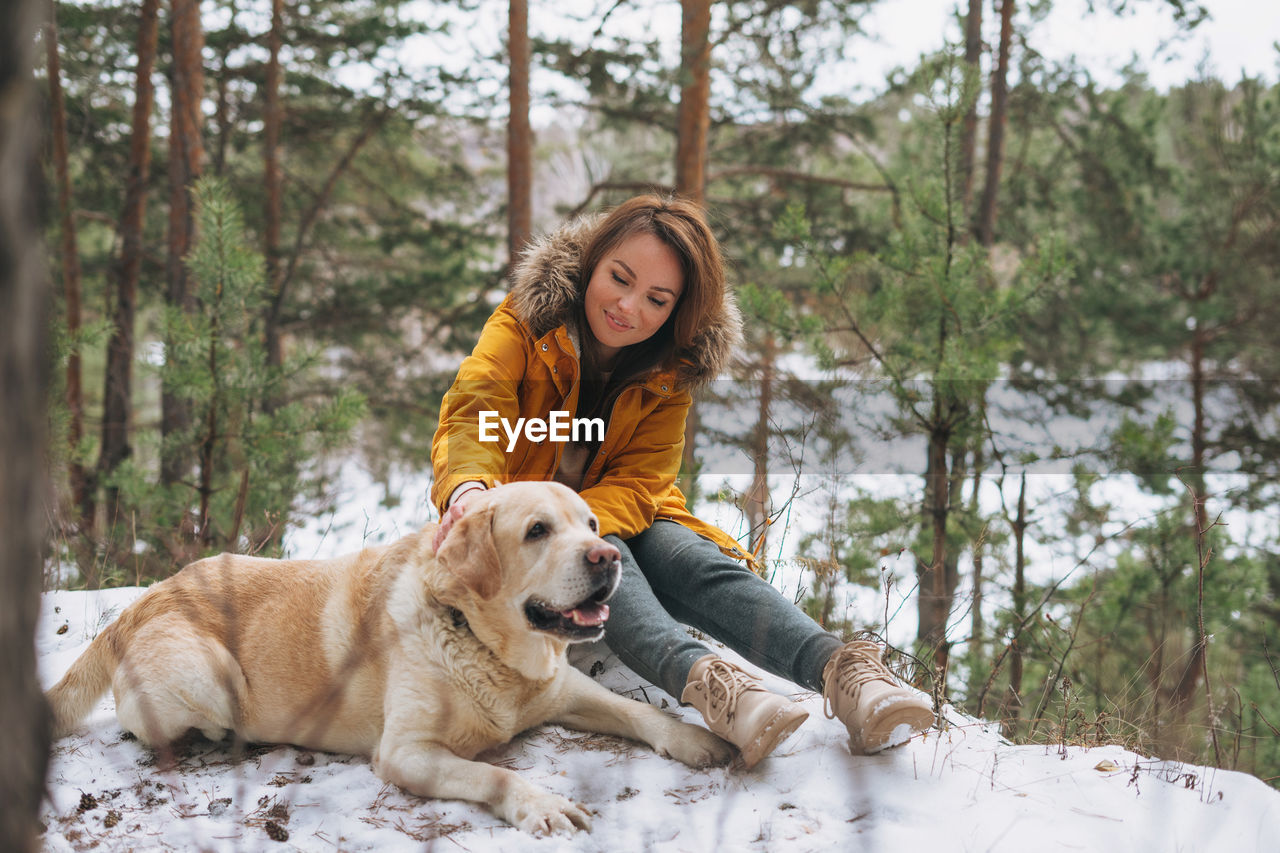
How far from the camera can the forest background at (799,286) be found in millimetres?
5039

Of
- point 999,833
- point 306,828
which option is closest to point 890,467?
point 999,833

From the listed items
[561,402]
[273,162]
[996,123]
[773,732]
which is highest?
[996,123]

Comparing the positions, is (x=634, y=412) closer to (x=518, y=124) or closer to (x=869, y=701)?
(x=869, y=701)

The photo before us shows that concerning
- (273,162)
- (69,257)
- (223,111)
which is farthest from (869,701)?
(223,111)

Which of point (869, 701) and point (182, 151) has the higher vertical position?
point (182, 151)

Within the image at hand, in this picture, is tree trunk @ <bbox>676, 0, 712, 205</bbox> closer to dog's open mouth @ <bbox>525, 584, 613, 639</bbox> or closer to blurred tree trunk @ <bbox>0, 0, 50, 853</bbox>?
dog's open mouth @ <bbox>525, 584, 613, 639</bbox>

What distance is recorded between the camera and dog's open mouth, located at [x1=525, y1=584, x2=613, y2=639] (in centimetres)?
237

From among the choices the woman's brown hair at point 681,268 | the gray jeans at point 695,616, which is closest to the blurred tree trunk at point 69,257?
the woman's brown hair at point 681,268

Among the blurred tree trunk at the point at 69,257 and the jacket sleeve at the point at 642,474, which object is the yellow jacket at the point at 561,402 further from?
the blurred tree trunk at the point at 69,257

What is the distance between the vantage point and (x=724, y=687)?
2359mm

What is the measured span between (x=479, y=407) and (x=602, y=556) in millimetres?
917

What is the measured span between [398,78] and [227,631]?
830cm

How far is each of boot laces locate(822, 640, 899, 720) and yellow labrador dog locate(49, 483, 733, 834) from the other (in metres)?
0.37
